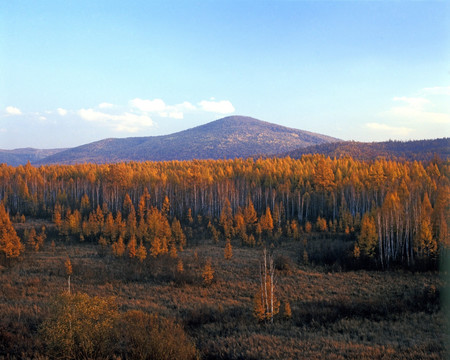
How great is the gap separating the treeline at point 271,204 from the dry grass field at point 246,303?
636 centimetres

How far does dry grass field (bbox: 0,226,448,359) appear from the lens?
53.5 feet

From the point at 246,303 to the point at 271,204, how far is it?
44.5 meters

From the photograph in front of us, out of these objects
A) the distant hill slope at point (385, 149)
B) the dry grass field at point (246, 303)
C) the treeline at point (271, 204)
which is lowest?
the dry grass field at point (246, 303)

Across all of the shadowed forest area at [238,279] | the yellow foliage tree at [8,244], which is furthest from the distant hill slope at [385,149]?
the yellow foliage tree at [8,244]

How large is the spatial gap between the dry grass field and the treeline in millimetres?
6362

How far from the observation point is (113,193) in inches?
2950

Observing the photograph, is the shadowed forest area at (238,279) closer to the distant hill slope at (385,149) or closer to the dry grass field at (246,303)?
the dry grass field at (246,303)

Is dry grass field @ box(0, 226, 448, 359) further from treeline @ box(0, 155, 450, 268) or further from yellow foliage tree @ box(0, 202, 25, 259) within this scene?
treeline @ box(0, 155, 450, 268)

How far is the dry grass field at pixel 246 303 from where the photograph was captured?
16312 millimetres

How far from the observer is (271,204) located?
69.1 m

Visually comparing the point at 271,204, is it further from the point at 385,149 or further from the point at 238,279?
the point at 385,149

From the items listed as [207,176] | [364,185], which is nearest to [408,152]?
[364,185]

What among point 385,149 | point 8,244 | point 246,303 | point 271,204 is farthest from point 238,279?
point 385,149

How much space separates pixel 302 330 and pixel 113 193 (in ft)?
210
